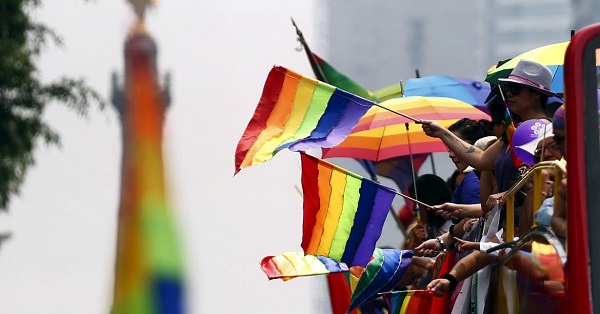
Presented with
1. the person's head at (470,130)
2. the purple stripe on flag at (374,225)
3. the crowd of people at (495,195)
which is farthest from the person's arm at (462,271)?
the person's head at (470,130)

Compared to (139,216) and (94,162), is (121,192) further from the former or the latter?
(94,162)

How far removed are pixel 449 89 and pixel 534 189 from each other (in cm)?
466

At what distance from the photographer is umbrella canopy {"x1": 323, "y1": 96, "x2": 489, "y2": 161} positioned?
6.99 m

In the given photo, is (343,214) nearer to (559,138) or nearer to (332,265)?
(332,265)

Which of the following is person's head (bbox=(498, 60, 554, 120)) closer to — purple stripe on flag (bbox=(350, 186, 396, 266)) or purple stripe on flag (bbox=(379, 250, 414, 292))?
purple stripe on flag (bbox=(350, 186, 396, 266))

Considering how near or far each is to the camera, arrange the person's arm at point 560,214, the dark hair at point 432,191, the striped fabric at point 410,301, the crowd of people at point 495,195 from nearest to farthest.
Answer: the person's arm at point 560,214 < the crowd of people at point 495,195 < the striped fabric at point 410,301 < the dark hair at point 432,191

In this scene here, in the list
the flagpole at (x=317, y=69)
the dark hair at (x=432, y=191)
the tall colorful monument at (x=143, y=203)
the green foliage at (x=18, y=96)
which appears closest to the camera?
the dark hair at (x=432, y=191)

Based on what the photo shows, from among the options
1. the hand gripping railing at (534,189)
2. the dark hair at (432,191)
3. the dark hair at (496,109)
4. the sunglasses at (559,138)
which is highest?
the dark hair at (496,109)

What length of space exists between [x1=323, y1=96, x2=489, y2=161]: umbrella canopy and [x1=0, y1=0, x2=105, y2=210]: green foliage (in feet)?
23.9

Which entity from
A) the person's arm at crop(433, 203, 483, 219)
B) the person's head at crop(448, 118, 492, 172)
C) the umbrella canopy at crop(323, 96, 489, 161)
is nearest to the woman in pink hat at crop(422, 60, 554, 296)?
the person's arm at crop(433, 203, 483, 219)

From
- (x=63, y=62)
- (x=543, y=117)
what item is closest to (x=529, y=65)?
(x=543, y=117)

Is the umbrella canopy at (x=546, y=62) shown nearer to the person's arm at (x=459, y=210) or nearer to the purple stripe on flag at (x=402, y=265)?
the purple stripe on flag at (x=402, y=265)

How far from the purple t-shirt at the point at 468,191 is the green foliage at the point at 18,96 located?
9395mm

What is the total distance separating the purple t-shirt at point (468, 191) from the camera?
17.3ft
